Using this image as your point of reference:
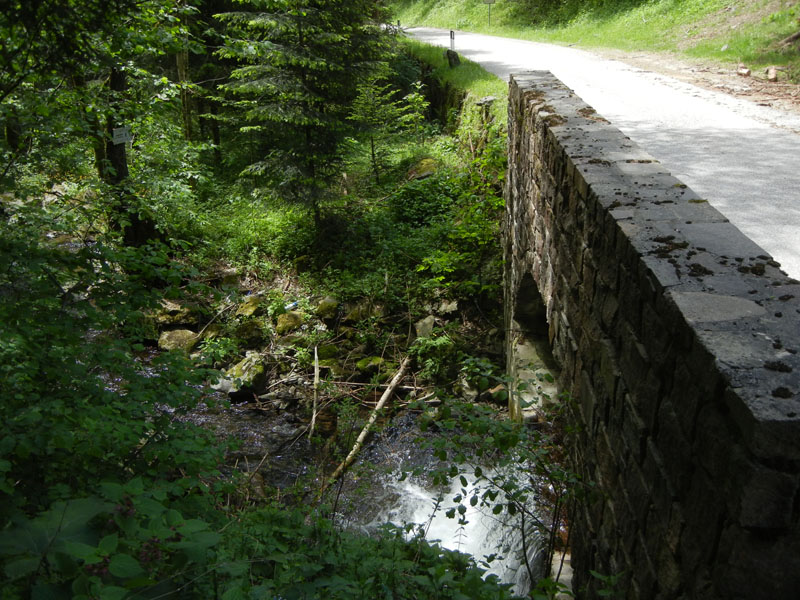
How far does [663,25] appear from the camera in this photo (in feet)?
56.2

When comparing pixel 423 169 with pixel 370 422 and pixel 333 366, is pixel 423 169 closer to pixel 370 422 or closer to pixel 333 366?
pixel 333 366

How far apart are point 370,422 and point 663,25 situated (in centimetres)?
1633

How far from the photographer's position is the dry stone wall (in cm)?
148

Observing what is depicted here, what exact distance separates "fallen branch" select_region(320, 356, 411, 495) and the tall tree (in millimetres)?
3661

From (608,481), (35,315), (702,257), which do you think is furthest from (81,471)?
(702,257)

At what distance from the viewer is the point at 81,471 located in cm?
261

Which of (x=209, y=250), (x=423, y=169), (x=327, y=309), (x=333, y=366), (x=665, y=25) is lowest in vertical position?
(x=333, y=366)

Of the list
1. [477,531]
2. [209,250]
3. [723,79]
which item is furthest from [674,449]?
[723,79]

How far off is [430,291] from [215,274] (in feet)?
11.9

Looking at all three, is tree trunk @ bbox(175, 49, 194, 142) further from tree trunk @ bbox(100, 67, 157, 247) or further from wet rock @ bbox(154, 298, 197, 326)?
wet rock @ bbox(154, 298, 197, 326)

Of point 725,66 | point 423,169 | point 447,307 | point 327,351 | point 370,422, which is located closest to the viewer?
point 370,422

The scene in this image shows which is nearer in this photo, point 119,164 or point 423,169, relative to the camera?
point 119,164

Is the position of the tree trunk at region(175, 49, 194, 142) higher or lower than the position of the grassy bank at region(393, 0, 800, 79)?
lower

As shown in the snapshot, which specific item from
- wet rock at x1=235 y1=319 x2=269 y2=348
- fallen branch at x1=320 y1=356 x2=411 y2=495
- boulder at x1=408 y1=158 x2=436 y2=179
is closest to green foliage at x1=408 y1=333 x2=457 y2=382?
fallen branch at x1=320 y1=356 x2=411 y2=495
